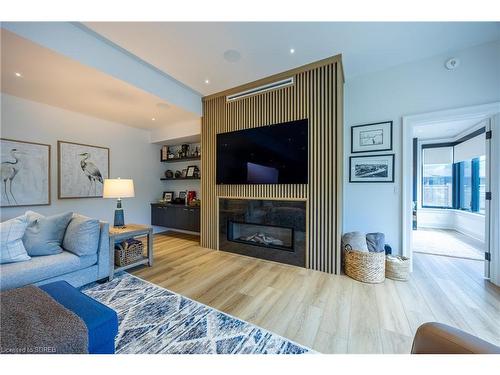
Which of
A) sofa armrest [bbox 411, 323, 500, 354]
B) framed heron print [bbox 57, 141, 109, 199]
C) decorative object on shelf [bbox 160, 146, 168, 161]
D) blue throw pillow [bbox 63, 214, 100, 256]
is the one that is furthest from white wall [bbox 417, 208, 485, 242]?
framed heron print [bbox 57, 141, 109, 199]

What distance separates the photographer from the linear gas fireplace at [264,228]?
9.36 feet

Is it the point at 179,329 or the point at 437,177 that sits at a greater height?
the point at 437,177

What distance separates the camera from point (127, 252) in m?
2.69

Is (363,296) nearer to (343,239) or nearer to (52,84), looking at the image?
(343,239)

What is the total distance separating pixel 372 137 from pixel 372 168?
472 millimetres

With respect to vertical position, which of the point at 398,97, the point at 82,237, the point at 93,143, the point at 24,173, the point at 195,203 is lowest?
the point at 82,237

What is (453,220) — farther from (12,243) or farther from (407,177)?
(12,243)

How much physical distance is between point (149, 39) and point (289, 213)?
110 inches

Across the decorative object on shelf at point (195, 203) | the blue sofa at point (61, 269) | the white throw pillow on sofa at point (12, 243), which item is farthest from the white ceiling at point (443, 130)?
the white throw pillow on sofa at point (12, 243)

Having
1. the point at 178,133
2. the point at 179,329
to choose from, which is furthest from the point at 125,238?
the point at 178,133

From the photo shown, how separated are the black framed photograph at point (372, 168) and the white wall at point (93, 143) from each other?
14.6 feet

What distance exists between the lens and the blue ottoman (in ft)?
3.61

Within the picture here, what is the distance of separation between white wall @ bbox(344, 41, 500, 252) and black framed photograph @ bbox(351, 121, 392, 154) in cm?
8

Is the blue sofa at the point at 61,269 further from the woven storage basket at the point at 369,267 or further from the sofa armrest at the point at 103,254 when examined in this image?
the woven storage basket at the point at 369,267
